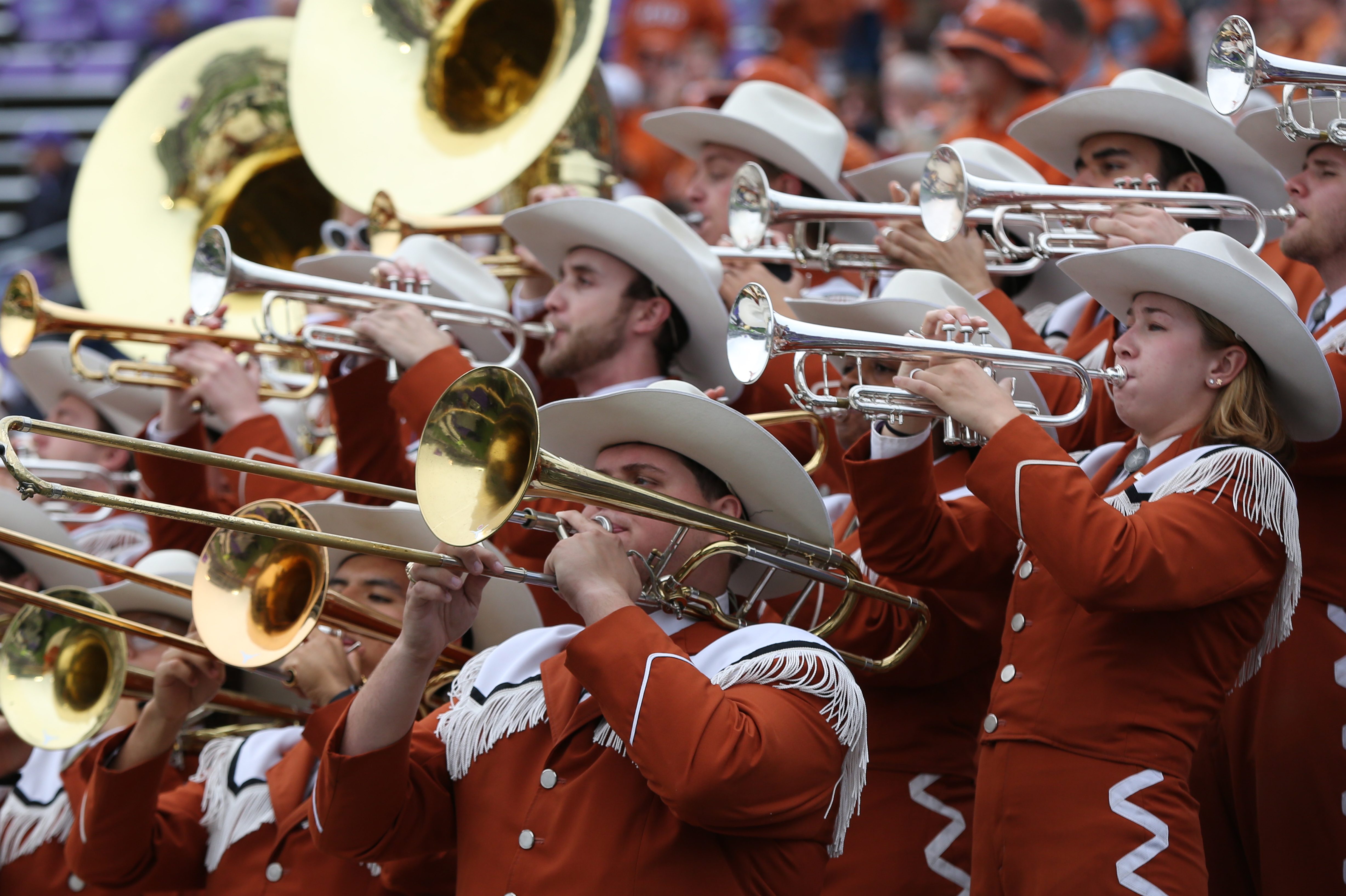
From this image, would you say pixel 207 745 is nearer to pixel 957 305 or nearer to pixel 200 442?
pixel 200 442

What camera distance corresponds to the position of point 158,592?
4406 millimetres

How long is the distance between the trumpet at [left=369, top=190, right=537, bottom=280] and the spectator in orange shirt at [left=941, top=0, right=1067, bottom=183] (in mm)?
2159

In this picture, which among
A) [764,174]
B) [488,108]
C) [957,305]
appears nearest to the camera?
[957,305]

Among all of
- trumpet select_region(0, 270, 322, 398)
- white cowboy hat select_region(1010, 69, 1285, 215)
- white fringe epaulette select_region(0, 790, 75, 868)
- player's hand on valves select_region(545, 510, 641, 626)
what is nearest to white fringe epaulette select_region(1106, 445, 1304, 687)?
player's hand on valves select_region(545, 510, 641, 626)

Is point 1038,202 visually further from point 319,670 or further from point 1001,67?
point 1001,67

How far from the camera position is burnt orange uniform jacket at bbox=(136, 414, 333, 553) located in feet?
16.1

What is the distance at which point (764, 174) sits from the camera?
4.73 metres

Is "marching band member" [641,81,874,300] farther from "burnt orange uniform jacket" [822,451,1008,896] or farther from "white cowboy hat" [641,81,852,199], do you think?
"burnt orange uniform jacket" [822,451,1008,896]

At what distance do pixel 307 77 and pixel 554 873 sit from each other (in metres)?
4.02

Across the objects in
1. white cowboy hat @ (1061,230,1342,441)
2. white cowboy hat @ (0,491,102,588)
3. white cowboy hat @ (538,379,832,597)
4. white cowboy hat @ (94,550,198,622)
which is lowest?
white cowboy hat @ (0,491,102,588)

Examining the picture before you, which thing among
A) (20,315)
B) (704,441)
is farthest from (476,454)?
(20,315)

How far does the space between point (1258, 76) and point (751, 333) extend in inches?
51.4

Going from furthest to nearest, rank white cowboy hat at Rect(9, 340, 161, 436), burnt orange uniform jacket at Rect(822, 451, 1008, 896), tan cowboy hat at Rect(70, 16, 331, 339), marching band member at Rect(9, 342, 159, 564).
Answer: tan cowboy hat at Rect(70, 16, 331, 339) < white cowboy hat at Rect(9, 340, 161, 436) < marching band member at Rect(9, 342, 159, 564) < burnt orange uniform jacket at Rect(822, 451, 1008, 896)

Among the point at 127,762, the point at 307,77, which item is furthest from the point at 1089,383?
the point at 307,77
